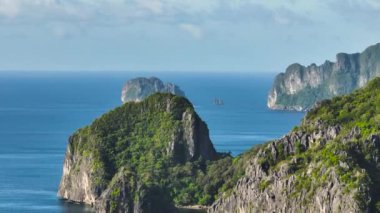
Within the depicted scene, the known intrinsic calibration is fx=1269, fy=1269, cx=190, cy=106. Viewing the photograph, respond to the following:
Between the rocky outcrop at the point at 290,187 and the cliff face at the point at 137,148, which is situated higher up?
the cliff face at the point at 137,148

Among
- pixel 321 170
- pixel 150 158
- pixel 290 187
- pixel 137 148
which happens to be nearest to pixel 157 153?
pixel 150 158

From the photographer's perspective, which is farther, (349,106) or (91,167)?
(91,167)

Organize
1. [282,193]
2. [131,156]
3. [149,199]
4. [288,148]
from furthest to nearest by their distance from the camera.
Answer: [131,156]
[149,199]
[288,148]
[282,193]

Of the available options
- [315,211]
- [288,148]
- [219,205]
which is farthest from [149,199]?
[315,211]

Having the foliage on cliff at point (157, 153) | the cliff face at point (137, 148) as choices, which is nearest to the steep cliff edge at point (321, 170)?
the foliage on cliff at point (157, 153)

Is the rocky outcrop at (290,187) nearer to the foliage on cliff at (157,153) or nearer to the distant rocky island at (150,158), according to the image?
the distant rocky island at (150,158)

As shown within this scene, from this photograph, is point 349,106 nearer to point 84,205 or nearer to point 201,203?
point 201,203

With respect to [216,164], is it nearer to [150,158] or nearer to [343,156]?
[150,158]
